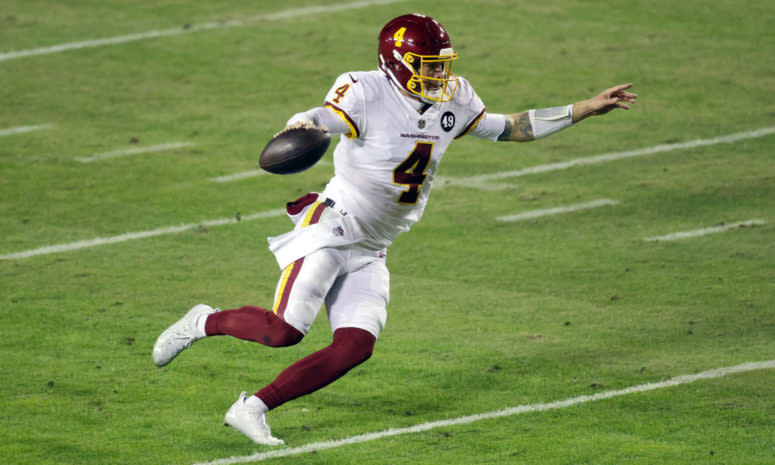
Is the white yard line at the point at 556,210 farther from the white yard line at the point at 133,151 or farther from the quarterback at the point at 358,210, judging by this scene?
the quarterback at the point at 358,210

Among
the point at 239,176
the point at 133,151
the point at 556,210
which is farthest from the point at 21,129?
the point at 556,210

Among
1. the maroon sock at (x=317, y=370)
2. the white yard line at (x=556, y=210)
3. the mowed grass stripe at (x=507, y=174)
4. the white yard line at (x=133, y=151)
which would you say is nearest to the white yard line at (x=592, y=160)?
the mowed grass stripe at (x=507, y=174)

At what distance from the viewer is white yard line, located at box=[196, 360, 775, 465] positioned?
19.4 feet

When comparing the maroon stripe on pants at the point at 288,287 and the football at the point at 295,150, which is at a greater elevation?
the football at the point at 295,150

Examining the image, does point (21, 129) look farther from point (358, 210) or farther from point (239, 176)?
point (358, 210)

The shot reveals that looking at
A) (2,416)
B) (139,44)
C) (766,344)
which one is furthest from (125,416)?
(139,44)

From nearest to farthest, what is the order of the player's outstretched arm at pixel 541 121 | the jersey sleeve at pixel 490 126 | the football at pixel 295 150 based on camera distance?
the football at pixel 295 150, the jersey sleeve at pixel 490 126, the player's outstretched arm at pixel 541 121

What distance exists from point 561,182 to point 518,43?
403 cm

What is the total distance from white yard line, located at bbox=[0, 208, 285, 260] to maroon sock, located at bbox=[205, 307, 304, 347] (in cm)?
306

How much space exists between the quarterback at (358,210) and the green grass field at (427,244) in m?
0.47

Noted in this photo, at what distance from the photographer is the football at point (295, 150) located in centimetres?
568

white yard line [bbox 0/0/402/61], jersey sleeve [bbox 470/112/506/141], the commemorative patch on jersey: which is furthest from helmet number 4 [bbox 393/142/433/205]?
white yard line [bbox 0/0/402/61]

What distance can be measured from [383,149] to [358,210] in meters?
0.33

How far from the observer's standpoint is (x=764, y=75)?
13391 mm
